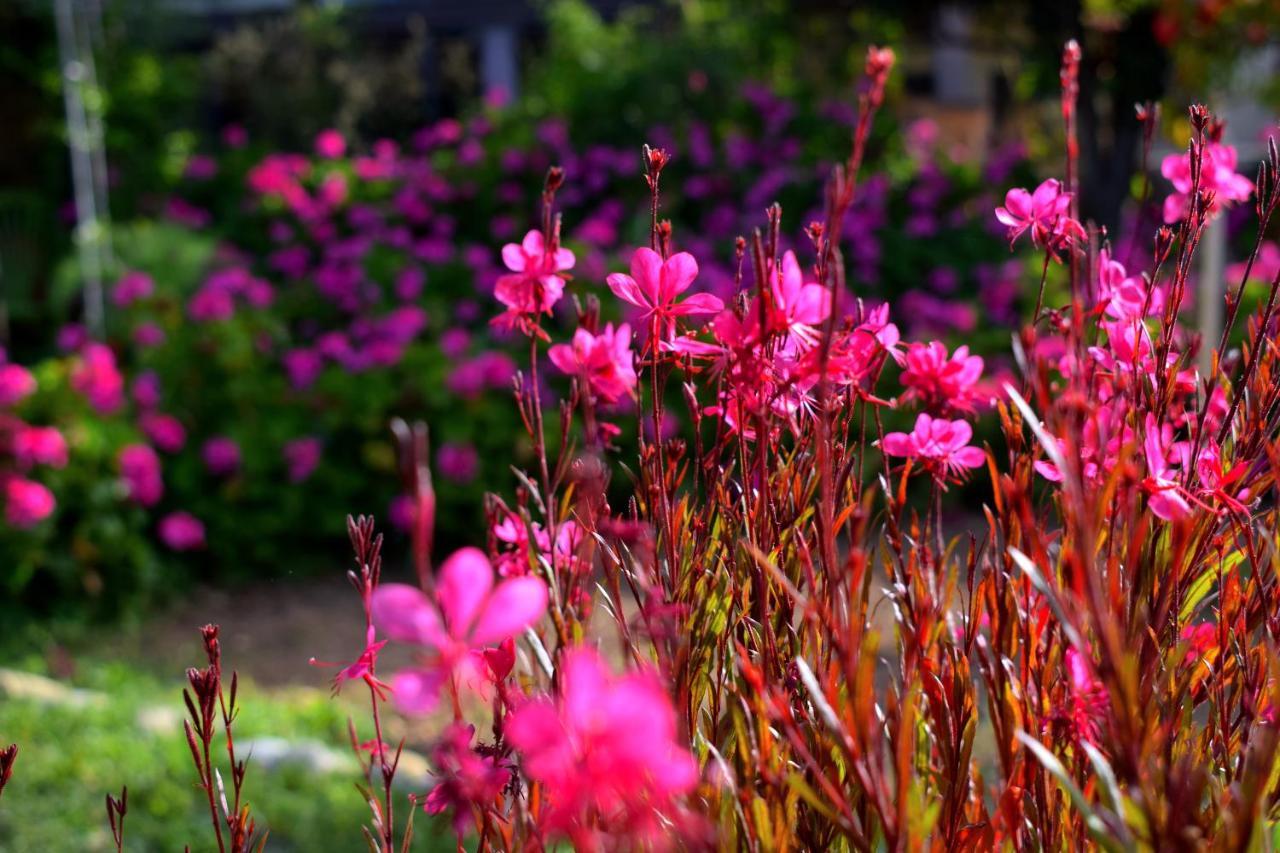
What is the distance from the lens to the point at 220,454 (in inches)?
205

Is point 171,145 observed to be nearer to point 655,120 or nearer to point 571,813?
point 655,120

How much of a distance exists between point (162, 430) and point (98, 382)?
305mm

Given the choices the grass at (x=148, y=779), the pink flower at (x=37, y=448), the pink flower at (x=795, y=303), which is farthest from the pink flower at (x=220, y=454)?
the pink flower at (x=795, y=303)

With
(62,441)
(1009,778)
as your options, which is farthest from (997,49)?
(1009,778)

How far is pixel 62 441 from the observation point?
455 centimetres

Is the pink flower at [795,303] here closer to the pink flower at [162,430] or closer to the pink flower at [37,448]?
the pink flower at [37,448]

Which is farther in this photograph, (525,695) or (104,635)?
(104,635)

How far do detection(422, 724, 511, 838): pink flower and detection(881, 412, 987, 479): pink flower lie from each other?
0.44 metres

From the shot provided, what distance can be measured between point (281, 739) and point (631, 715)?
3.23 m

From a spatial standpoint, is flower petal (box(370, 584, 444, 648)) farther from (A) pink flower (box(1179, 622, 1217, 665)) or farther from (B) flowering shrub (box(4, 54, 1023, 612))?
(B) flowering shrub (box(4, 54, 1023, 612))

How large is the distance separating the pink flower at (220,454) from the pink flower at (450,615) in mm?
4887

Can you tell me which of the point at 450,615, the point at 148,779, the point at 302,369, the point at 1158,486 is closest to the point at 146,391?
the point at 302,369

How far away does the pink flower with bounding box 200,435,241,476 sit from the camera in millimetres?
5199

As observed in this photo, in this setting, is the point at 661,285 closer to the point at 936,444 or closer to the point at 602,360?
the point at 602,360
